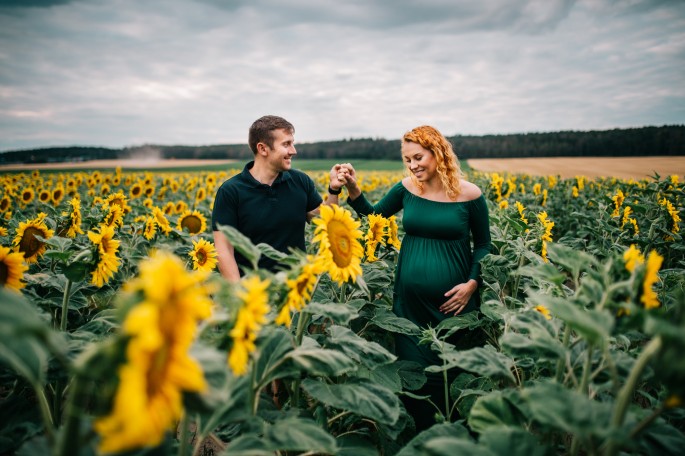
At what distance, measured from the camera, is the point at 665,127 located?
31.7m

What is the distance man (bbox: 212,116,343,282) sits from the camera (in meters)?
3.77

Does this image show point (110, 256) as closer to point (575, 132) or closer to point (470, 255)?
point (470, 255)

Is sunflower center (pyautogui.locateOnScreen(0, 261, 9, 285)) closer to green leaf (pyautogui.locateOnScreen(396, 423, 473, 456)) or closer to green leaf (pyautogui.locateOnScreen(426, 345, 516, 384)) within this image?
green leaf (pyautogui.locateOnScreen(396, 423, 473, 456))

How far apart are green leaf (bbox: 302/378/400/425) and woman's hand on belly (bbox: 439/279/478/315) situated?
5.66 feet

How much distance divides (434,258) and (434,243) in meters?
0.15

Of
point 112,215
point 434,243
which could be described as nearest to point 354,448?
point 434,243

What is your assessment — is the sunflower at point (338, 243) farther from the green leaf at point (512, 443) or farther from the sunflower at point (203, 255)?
the sunflower at point (203, 255)

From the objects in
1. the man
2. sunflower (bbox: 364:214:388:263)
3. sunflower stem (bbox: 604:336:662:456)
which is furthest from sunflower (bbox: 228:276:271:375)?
the man

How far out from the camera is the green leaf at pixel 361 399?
1769mm

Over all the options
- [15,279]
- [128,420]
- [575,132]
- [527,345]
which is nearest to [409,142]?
[527,345]

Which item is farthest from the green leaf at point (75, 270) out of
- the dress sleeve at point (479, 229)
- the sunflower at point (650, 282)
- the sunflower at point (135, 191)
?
the sunflower at point (135, 191)

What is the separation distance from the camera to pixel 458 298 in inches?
137

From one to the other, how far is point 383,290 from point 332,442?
285 centimetres

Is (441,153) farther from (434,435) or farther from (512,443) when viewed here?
(512,443)
